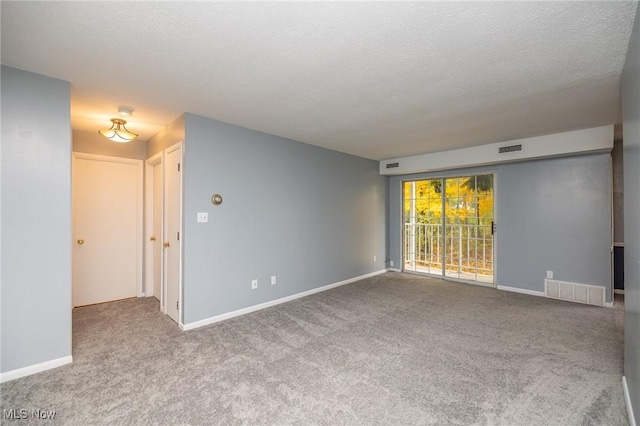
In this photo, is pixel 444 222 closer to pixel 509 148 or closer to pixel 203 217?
pixel 509 148

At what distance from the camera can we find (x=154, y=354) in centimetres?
262

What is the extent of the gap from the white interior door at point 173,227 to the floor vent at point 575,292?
540 cm

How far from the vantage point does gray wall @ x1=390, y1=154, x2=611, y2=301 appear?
4.08 metres

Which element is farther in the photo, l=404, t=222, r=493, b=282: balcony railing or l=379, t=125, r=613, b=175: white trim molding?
l=404, t=222, r=493, b=282: balcony railing

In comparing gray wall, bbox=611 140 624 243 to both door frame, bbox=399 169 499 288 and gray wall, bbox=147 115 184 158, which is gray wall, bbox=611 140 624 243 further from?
gray wall, bbox=147 115 184 158

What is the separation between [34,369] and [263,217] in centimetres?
258

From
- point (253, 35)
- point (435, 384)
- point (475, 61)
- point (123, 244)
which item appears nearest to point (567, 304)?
point (435, 384)

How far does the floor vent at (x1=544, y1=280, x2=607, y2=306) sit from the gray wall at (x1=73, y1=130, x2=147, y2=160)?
6703 mm

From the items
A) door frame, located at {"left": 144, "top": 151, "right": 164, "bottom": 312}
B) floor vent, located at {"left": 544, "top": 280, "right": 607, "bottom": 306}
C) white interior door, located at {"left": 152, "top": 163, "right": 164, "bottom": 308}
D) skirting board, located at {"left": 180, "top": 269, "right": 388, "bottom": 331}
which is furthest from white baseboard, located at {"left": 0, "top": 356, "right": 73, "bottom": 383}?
floor vent, located at {"left": 544, "top": 280, "right": 607, "bottom": 306}

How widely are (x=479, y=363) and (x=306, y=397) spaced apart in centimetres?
156

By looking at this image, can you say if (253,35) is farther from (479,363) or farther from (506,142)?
(506,142)

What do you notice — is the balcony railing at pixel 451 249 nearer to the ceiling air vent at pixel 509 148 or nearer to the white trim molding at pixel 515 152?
the white trim molding at pixel 515 152

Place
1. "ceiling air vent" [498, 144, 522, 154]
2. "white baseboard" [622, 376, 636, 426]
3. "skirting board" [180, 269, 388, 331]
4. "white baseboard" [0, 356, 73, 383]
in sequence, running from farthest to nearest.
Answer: "ceiling air vent" [498, 144, 522, 154] → "skirting board" [180, 269, 388, 331] → "white baseboard" [0, 356, 73, 383] → "white baseboard" [622, 376, 636, 426]

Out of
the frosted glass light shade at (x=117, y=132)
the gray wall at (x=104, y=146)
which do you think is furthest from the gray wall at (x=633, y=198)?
the gray wall at (x=104, y=146)
